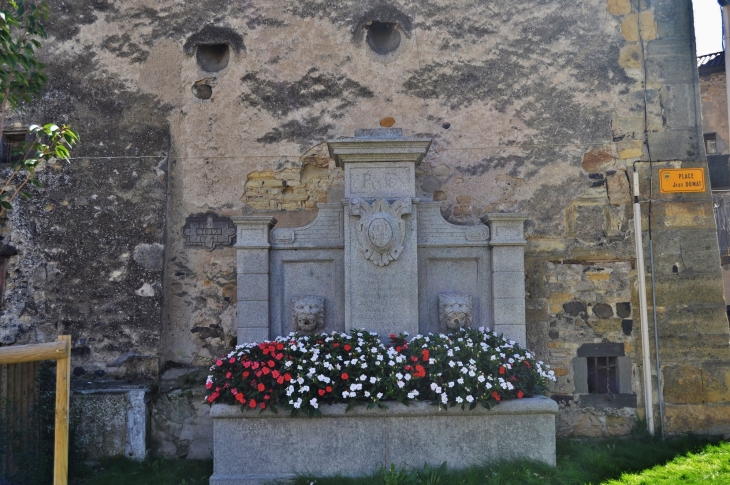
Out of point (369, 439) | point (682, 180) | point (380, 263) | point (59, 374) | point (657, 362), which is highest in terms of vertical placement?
point (682, 180)

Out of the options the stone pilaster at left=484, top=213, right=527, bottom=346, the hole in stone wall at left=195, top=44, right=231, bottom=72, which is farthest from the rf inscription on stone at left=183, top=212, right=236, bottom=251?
the stone pilaster at left=484, top=213, right=527, bottom=346

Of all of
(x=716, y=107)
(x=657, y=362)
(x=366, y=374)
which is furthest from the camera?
(x=716, y=107)

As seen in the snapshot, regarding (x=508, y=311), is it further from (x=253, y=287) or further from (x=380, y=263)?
(x=253, y=287)

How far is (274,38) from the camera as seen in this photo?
6301 millimetres

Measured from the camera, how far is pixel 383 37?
21.1 feet

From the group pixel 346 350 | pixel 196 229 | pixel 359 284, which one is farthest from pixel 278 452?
pixel 196 229

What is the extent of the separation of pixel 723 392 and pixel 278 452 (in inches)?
150

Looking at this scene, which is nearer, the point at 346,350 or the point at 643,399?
the point at 346,350

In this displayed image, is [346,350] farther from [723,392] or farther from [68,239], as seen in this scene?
[723,392]

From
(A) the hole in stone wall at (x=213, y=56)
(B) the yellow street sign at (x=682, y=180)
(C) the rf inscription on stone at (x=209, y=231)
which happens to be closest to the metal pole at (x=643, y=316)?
(B) the yellow street sign at (x=682, y=180)

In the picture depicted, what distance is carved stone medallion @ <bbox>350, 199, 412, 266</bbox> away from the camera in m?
5.21

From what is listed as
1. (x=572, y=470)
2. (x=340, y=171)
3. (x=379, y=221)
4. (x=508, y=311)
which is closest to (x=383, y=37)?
(x=340, y=171)

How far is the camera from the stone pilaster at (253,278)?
532 centimetres

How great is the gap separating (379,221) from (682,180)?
2848 mm
